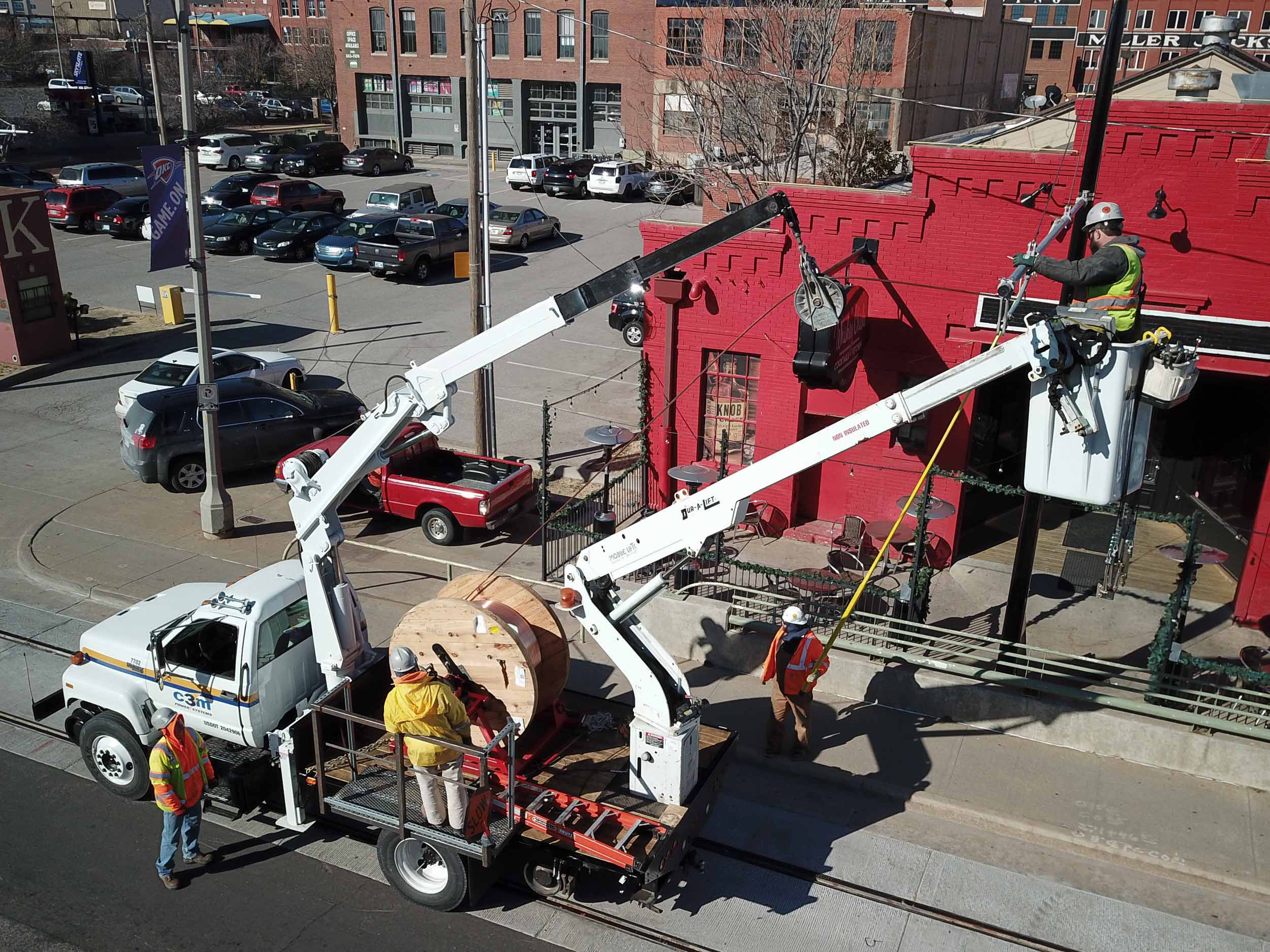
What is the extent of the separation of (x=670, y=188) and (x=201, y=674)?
35.0 meters

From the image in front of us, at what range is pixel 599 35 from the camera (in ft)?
186

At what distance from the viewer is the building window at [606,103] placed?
57.9 meters

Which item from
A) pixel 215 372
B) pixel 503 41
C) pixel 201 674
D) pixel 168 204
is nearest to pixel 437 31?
pixel 503 41

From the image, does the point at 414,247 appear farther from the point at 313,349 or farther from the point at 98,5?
the point at 98,5

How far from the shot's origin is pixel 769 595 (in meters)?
13.1

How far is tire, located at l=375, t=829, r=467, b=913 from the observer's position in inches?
349

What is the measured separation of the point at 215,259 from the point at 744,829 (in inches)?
1256

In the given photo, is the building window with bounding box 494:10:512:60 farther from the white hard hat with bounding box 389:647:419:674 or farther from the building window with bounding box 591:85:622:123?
the white hard hat with bounding box 389:647:419:674

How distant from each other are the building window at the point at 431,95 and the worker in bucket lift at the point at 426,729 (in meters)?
57.4

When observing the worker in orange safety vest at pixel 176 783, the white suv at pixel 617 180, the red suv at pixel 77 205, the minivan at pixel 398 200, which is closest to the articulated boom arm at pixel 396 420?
the worker in orange safety vest at pixel 176 783

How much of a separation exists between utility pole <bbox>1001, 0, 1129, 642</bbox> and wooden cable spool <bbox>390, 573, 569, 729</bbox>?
4.82 meters

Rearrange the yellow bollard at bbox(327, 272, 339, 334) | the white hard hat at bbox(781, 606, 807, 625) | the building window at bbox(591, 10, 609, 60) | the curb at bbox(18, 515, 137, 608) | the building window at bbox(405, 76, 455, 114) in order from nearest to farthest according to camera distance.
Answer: the white hard hat at bbox(781, 606, 807, 625) → the curb at bbox(18, 515, 137, 608) → the yellow bollard at bbox(327, 272, 339, 334) → the building window at bbox(591, 10, 609, 60) → the building window at bbox(405, 76, 455, 114)

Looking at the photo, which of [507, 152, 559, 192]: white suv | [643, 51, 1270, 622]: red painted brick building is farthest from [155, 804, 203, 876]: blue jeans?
[507, 152, 559, 192]: white suv

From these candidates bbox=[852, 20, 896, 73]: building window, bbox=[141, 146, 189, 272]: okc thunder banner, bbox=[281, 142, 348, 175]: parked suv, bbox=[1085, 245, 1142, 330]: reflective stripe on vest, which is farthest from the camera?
bbox=[281, 142, 348, 175]: parked suv
